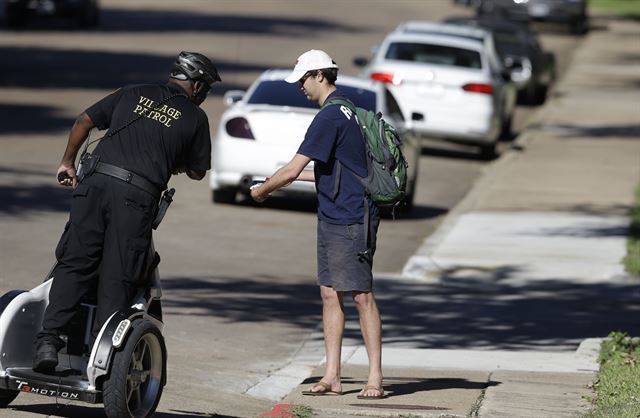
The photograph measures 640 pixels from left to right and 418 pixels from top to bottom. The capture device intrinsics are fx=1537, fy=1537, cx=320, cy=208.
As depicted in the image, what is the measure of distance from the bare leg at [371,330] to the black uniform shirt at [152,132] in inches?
55.1

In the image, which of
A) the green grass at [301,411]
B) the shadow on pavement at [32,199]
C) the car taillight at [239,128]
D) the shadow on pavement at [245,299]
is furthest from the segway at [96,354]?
the car taillight at [239,128]

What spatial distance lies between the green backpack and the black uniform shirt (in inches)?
40.0

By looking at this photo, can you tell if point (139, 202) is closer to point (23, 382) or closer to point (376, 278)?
point (23, 382)

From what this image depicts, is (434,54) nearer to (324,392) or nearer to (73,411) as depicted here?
(324,392)

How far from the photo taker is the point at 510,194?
19.4 m

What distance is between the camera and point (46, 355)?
24.1 ft

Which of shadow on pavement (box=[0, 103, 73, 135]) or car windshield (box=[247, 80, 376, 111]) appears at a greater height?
car windshield (box=[247, 80, 376, 111])

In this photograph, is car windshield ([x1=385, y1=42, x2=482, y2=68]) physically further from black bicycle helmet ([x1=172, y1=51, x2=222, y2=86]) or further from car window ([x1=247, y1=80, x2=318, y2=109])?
black bicycle helmet ([x1=172, y1=51, x2=222, y2=86])

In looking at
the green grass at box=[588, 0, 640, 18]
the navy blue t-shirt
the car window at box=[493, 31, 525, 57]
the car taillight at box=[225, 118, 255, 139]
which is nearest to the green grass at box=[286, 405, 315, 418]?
the navy blue t-shirt

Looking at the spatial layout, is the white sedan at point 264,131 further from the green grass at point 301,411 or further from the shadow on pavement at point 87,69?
the shadow on pavement at point 87,69

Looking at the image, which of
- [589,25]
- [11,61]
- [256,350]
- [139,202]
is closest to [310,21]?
[589,25]

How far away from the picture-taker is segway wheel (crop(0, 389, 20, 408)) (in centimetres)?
792

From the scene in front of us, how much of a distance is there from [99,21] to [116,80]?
46.2 feet

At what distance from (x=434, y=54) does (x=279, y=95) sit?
6211 millimetres
